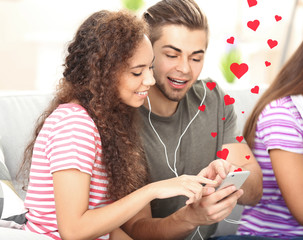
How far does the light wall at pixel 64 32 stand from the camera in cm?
426

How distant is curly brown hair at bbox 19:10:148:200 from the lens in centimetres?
129

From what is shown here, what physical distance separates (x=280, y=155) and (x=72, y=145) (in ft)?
2.26

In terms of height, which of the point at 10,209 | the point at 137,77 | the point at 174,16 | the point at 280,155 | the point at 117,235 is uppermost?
the point at 174,16

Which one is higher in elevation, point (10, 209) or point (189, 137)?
point (189, 137)

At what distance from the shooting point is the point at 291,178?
152 cm

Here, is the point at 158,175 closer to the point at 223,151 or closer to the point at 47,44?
the point at 223,151

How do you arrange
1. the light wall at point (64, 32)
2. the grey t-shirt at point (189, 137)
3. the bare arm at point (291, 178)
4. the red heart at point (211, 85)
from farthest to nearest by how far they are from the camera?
the light wall at point (64, 32) → the red heart at point (211, 85) → the grey t-shirt at point (189, 137) → the bare arm at point (291, 178)

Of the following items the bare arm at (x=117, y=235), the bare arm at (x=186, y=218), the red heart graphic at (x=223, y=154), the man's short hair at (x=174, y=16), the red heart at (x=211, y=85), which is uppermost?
the man's short hair at (x=174, y=16)

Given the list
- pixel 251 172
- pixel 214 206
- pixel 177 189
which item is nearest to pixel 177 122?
pixel 251 172

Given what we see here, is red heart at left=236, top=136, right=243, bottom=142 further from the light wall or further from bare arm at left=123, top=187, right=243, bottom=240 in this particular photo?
the light wall

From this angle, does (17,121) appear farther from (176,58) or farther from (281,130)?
(281,130)

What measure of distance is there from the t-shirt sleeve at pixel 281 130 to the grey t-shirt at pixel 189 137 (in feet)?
0.53

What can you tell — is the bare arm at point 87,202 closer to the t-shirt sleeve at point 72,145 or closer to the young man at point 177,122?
the t-shirt sleeve at point 72,145

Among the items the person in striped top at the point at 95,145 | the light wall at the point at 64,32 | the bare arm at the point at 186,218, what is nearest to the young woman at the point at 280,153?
the bare arm at the point at 186,218
